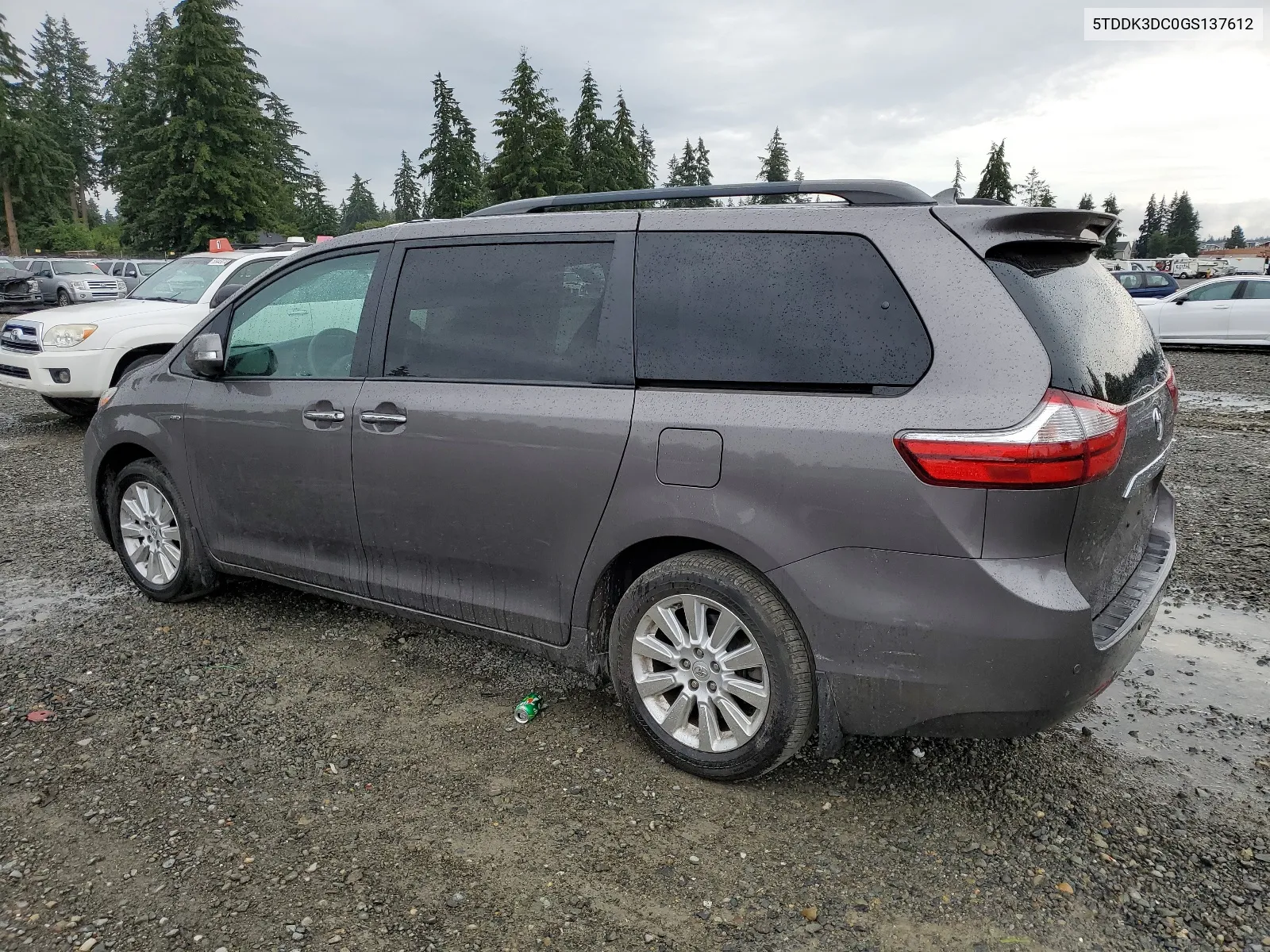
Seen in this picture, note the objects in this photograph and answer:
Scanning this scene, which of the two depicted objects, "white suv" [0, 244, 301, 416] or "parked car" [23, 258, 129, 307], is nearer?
"white suv" [0, 244, 301, 416]

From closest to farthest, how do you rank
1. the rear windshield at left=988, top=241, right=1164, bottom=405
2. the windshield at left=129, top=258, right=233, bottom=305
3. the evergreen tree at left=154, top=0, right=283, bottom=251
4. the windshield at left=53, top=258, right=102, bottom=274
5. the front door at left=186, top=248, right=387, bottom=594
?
the rear windshield at left=988, top=241, right=1164, bottom=405 → the front door at left=186, top=248, right=387, bottom=594 → the windshield at left=129, top=258, right=233, bottom=305 → the windshield at left=53, top=258, right=102, bottom=274 → the evergreen tree at left=154, top=0, right=283, bottom=251

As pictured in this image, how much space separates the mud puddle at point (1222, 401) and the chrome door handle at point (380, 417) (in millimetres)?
10520

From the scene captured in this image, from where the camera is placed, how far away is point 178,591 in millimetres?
4539

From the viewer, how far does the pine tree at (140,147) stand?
1779 inches

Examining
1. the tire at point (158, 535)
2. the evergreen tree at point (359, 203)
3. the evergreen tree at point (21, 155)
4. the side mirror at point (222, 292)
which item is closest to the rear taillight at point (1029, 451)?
the tire at point (158, 535)

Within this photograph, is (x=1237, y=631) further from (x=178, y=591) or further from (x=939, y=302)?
(x=178, y=591)

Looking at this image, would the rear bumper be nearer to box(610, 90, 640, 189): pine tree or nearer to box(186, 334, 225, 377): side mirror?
box(186, 334, 225, 377): side mirror

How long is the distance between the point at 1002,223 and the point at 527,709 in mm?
2321

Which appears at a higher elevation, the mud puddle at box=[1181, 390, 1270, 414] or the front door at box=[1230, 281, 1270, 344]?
the front door at box=[1230, 281, 1270, 344]

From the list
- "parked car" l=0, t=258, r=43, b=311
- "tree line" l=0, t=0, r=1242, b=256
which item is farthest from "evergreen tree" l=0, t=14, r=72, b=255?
"parked car" l=0, t=258, r=43, b=311

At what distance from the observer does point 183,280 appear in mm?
9961

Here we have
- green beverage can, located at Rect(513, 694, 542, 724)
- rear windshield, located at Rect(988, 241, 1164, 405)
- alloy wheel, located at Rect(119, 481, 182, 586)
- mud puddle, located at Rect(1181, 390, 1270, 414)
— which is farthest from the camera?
mud puddle, located at Rect(1181, 390, 1270, 414)

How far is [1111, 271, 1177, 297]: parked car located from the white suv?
2140 cm

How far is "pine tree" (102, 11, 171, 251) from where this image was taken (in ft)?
148
